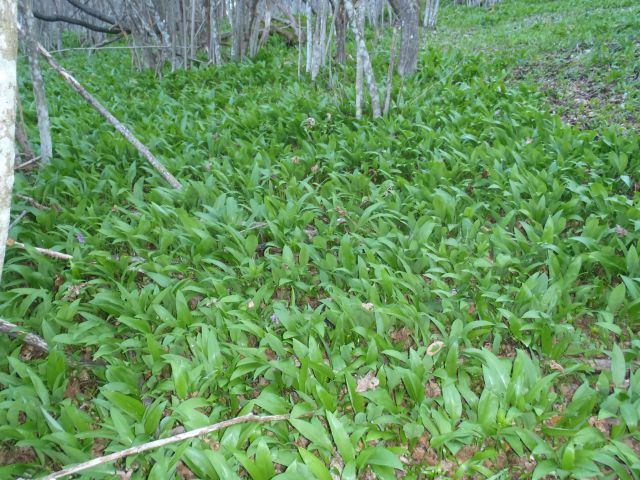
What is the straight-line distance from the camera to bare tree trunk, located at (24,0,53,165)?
3.88 m

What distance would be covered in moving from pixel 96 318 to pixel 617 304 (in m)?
2.94

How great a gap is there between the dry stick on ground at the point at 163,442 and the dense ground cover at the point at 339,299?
0.04 meters

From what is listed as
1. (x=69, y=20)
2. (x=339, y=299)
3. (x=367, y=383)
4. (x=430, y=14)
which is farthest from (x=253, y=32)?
(x=367, y=383)

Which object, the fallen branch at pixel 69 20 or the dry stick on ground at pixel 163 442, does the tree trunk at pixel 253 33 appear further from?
the dry stick on ground at pixel 163 442

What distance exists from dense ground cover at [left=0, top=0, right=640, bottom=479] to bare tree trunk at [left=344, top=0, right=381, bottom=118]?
0.22 meters

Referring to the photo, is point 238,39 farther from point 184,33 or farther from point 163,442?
point 163,442

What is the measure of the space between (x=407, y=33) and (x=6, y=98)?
5969 mm

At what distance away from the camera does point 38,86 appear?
13.6ft

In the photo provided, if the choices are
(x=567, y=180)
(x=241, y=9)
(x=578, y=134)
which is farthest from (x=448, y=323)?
(x=241, y=9)

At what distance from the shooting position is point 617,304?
2635 millimetres

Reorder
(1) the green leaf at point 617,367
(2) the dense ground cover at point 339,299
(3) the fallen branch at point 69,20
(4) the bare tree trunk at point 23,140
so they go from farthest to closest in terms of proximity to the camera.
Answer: (3) the fallen branch at point 69,20 < (4) the bare tree trunk at point 23,140 < (1) the green leaf at point 617,367 < (2) the dense ground cover at point 339,299

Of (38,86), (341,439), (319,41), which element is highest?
(319,41)

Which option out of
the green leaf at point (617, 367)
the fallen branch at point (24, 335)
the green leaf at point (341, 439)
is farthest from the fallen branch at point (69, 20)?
the green leaf at point (617, 367)

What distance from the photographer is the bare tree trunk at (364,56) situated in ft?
16.1
